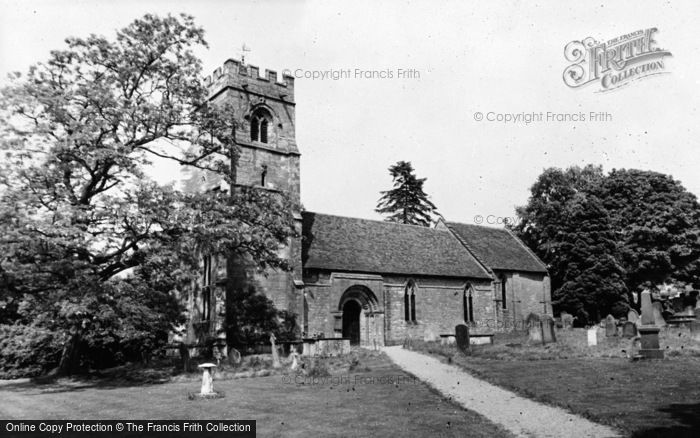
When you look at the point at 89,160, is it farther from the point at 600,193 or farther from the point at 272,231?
the point at 600,193

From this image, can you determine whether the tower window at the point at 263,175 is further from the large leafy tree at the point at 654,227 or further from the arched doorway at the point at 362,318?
the large leafy tree at the point at 654,227

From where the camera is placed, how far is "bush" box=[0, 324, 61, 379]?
23906mm

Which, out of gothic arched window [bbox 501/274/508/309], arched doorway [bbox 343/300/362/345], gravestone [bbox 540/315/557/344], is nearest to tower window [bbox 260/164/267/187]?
arched doorway [bbox 343/300/362/345]

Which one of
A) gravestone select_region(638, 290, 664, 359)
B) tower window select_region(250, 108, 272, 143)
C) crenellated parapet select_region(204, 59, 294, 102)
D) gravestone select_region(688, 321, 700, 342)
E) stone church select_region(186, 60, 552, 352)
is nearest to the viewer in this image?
gravestone select_region(638, 290, 664, 359)

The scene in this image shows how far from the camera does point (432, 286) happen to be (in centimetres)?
3381

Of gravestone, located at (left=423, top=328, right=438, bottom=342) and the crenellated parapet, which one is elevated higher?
the crenellated parapet

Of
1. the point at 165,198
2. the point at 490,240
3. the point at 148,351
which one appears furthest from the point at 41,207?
the point at 490,240

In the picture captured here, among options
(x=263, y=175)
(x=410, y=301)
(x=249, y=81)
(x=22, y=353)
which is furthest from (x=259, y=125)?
(x=22, y=353)

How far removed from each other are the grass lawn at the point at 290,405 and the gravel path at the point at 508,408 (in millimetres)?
422

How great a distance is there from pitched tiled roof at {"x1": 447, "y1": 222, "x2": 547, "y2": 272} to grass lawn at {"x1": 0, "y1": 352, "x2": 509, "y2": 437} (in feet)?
70.0

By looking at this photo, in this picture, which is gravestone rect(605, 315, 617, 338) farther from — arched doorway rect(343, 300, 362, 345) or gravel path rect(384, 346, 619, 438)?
arched doorway rect(343, 300, 362, 345)

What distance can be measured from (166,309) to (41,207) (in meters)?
5.98

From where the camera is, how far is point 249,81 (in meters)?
29.2

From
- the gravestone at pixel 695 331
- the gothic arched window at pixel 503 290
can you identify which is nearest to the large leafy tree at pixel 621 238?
the gothic arched window at pixel 503 290
